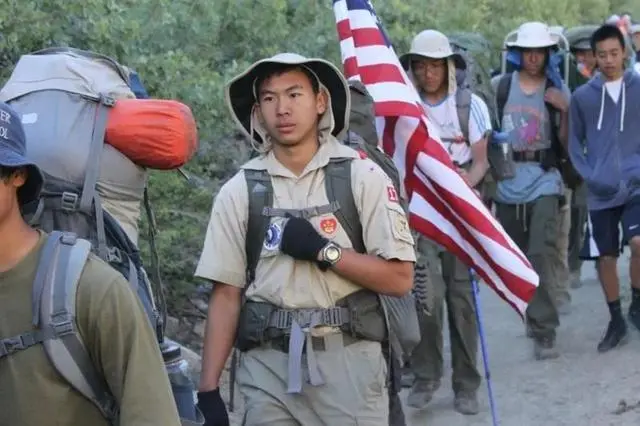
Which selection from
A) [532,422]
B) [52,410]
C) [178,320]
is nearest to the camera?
[52,410]

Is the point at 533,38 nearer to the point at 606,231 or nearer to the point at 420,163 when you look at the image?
the point at 606,231

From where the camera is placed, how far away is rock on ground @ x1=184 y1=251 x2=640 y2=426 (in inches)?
314

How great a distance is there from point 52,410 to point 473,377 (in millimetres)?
5282

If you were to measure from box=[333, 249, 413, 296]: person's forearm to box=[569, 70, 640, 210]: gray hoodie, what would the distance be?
4954mm

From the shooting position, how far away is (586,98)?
9.33 metres

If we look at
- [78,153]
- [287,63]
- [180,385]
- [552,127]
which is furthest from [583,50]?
[78,153]

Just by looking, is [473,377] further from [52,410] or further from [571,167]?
[52,410]

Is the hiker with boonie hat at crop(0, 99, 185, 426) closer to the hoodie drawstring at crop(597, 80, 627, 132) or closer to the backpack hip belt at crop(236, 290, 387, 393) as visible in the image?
the backpack hip belt at crop(236, 290, 387, 393)

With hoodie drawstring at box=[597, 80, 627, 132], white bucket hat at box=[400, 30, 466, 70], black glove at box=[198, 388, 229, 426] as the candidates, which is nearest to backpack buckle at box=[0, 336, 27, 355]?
black glove at box=[198, 388, 229, 426]

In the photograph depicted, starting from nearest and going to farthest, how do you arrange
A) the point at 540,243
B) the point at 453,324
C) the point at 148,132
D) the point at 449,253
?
the point at 148,132, the point at 449,253, the point at 453,324, the point at 540,243

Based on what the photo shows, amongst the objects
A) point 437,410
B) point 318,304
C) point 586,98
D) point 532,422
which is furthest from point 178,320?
point 318,304

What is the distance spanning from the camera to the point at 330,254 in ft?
14.3

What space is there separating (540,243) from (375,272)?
5.11 m

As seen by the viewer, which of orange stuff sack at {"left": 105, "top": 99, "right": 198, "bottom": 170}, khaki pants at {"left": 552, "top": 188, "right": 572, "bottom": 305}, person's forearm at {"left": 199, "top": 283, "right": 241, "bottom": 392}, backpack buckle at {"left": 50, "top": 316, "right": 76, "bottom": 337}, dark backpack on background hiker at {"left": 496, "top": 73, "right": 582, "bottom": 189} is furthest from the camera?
khaki pants at {"left": 552, "top": 188, "right": 572, "bottom": 305}
